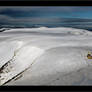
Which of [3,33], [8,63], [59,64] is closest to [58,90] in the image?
[59,64]

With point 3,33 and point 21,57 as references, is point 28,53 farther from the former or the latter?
point 3,33

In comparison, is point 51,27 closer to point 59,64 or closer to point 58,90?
point 59,64

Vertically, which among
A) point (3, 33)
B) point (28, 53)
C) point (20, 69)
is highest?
point (3, 33)

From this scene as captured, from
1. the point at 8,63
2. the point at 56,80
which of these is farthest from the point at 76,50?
the point at 8,63

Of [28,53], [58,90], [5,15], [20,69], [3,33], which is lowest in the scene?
[58,90]

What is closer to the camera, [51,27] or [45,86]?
[45,86]

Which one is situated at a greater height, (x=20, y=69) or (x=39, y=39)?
(x=39, y=39)
